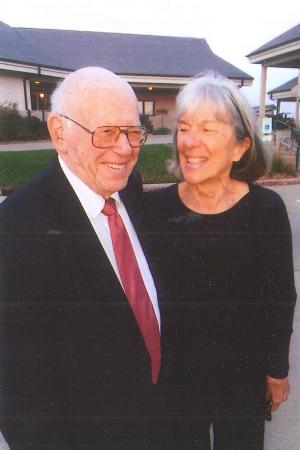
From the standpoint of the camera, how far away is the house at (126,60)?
22312 mm

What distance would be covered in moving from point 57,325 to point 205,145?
0.94 meters

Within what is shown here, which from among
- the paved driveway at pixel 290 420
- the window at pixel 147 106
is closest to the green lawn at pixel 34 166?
the paved driveway at pixel 290 420

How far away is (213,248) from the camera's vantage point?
1759 millimetres

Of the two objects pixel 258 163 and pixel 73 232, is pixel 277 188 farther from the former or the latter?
pixel 73 232

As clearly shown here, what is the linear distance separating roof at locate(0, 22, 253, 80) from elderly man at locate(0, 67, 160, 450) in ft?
79.0

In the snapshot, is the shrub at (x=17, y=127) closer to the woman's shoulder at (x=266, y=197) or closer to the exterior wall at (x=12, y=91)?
the exterior wall at (x=12, y=91)

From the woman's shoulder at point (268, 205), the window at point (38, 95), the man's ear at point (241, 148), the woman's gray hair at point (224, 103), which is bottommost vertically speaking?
the woman's shoulder at point (268, 205)

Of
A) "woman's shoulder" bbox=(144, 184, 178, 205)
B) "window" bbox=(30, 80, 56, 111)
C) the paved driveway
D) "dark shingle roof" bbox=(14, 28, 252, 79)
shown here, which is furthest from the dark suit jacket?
"dark shingle roof" bbox=(14, 28, 252, 79)

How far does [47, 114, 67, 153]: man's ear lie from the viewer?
1400mm

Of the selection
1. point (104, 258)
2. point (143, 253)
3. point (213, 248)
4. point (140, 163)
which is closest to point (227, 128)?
point (213, 248)

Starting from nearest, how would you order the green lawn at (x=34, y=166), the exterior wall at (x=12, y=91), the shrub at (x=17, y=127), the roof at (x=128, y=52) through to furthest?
1. the green lawn at (x=34, y=166)
2. the shrub at (x=17, y=127)
3. the exterior wall at (x=12, y=91)
4. the roof at (x=128, y=52)

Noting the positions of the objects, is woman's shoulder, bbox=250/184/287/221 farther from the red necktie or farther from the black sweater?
the red necktie

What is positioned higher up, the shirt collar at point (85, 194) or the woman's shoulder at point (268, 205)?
the shirt collar at point (85, 194)

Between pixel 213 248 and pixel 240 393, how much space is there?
68 cm
